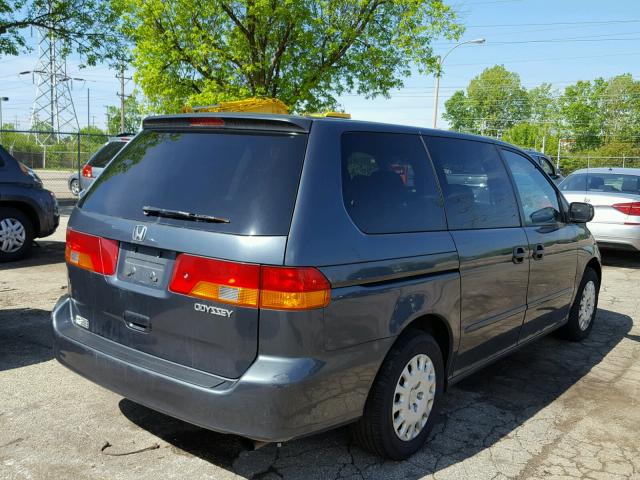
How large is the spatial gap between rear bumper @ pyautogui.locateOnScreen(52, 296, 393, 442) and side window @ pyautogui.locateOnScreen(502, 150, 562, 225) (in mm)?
2074

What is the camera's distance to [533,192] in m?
4.60

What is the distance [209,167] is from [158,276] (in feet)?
1.86

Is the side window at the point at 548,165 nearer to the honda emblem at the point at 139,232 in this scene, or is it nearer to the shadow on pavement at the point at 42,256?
the shadow on pavement at the point at 42,256

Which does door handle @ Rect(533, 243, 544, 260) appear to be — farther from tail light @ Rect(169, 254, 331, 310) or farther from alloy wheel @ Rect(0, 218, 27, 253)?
alloy wheel @ Rect(0, 218, 27, 253)

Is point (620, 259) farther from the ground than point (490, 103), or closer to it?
closer to it

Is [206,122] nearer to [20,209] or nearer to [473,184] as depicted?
[473,184]

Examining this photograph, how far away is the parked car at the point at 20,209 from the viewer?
8.17 m

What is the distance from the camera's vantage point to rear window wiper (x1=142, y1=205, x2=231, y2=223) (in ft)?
8.70

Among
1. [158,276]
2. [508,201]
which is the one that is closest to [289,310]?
[158,276]

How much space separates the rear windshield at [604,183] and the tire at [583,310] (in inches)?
198

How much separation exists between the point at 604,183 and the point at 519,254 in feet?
24.2

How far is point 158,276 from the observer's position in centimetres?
276

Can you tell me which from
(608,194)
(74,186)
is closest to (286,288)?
(608,194)

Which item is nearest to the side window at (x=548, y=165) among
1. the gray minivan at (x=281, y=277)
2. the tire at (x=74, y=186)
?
the gray minivan at (x=281, y=277)
